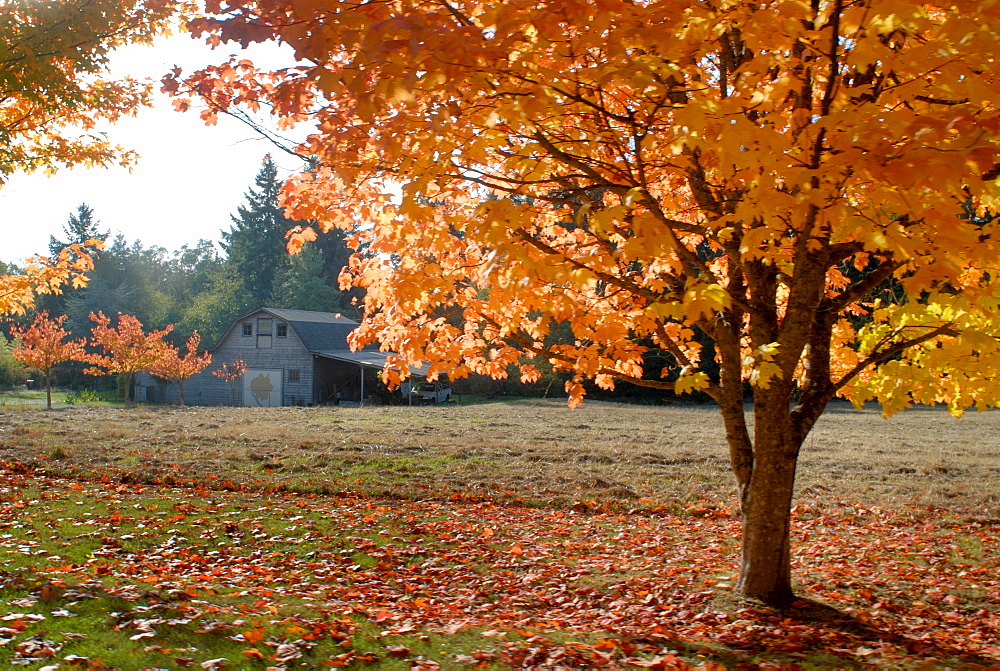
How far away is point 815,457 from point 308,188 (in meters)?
13.5

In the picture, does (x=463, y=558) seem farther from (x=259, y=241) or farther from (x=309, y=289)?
(x=259, y=241)

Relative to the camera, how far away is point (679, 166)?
489cm

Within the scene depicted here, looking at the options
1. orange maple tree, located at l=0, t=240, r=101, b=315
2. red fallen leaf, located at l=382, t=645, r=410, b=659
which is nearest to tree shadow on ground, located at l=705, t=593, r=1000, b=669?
red fallen leaf, located at l=382, t=645, r=410, b=659

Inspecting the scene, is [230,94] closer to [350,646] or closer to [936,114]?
[350,646]

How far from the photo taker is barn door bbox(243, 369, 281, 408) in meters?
37.8

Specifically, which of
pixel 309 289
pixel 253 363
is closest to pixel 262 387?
pixel 253 363

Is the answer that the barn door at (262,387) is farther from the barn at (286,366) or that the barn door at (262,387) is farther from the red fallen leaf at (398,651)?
the red fallen leaf at (398,651)

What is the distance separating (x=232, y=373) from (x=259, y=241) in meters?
Answer: 34.2

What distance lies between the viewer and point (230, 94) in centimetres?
544

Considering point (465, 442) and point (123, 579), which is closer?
point (123, 579)

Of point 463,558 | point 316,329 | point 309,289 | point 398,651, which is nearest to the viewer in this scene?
point 398,651

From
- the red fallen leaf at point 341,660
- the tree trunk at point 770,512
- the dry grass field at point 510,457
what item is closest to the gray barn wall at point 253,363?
the dry grass field at point 510,457

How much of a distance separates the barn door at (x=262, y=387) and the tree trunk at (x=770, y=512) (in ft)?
113

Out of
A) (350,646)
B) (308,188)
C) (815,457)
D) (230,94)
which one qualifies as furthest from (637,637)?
(815,457)
